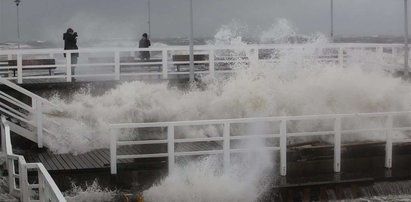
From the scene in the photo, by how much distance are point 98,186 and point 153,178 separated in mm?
939

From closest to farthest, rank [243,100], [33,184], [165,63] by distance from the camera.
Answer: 1. [33,184]
2. [243,100]
3. [165,63]

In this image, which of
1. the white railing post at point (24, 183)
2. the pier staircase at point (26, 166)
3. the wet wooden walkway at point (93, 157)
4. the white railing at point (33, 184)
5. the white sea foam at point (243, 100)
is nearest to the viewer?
the white railing at point (33, 184)

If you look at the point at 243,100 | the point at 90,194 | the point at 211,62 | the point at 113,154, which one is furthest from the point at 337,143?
the point at 211,62

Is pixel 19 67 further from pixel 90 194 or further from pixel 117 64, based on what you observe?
pixel 90 194

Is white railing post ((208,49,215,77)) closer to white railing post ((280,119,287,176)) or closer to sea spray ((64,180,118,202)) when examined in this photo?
white railing post ((280,119,287,176))

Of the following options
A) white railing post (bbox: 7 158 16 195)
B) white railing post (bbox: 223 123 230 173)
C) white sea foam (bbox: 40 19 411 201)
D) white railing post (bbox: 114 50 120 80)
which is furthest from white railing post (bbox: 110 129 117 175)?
white railing post (bbox: 114 50 120 80)

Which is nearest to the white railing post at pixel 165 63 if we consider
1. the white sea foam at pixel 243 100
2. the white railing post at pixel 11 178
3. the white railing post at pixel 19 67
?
the white sea foam at pixel 243 100

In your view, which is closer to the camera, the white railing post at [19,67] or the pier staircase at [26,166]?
the pier staircase at [26,166]

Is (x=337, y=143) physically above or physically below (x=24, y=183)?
above

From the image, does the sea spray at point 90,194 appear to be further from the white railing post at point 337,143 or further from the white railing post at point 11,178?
the white railing post at point 337,143

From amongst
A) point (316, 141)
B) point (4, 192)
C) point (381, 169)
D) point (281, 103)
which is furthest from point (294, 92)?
point (4, 192)

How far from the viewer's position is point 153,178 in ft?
33.4

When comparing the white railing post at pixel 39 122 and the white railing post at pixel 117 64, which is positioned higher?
the white railing post at pixel 117 64

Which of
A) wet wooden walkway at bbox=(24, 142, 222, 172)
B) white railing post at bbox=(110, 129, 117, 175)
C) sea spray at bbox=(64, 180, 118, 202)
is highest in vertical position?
white railing post at bbox=(110, 129, 117, 175)
